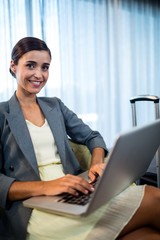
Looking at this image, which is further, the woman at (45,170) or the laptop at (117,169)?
the woman at (45,170)

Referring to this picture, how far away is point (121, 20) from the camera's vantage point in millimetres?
3203

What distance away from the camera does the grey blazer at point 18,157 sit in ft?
3.63

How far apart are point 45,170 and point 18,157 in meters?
0.15

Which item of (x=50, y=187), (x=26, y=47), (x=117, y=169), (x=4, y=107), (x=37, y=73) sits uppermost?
(x=26, y=47)

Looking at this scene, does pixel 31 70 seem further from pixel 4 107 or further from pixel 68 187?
pixel 68 187

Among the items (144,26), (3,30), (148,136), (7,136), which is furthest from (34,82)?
(144,26)

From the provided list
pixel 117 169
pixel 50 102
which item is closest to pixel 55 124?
pixel 50 102

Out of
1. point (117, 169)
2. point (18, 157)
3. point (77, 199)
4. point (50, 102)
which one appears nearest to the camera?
point (117, 169)

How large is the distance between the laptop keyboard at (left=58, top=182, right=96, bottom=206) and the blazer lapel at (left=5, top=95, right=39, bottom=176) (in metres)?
0.28

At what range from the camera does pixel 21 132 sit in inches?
48.5

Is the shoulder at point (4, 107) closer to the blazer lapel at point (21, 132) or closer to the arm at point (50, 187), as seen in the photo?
the blazer lapel at point (21, 132)

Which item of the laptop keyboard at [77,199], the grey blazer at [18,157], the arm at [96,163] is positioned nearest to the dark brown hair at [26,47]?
the grey blazer at [18,157]

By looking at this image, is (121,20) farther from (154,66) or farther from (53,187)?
(53,187)

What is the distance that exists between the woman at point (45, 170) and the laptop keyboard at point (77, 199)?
0.06 ft
